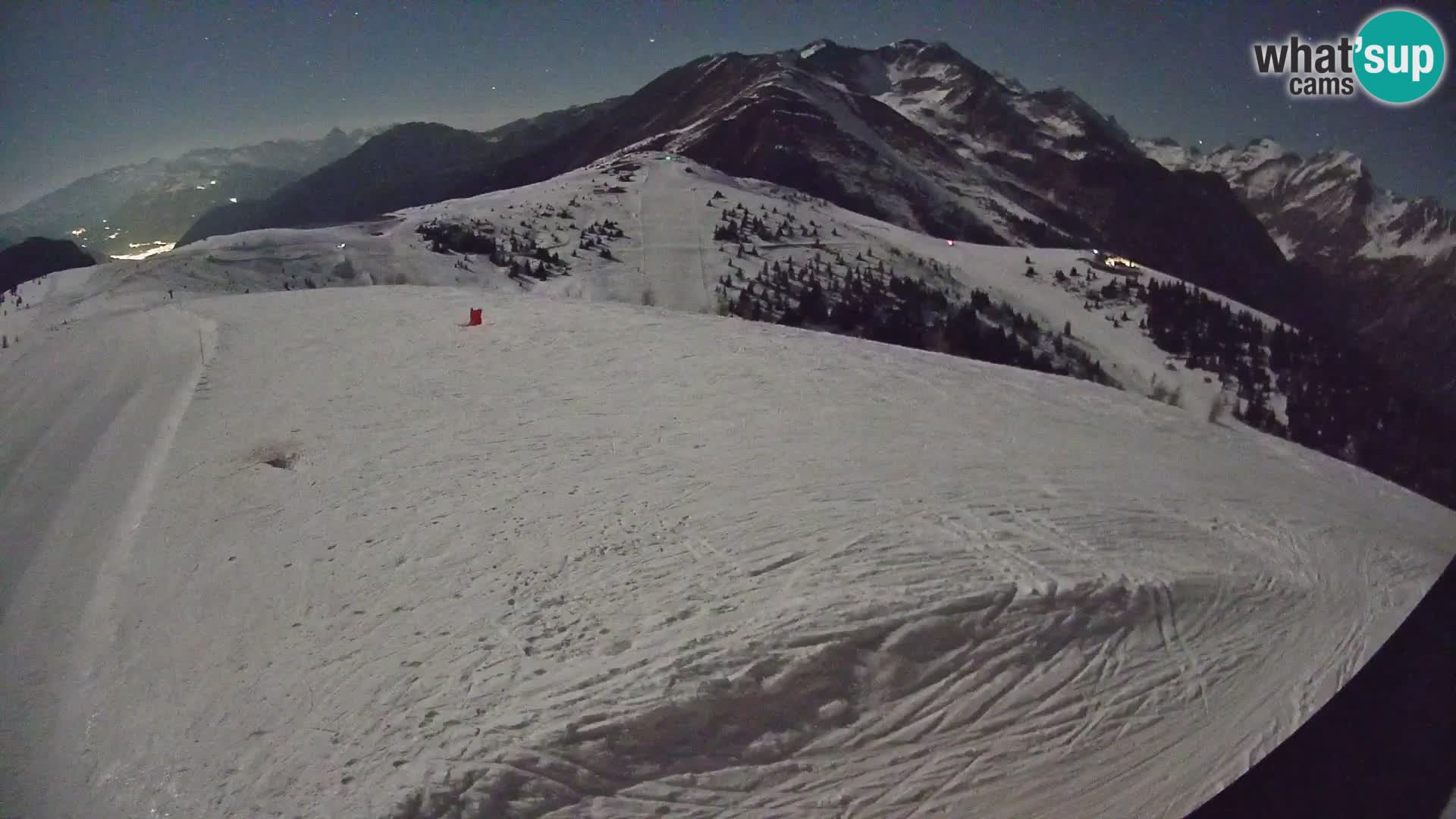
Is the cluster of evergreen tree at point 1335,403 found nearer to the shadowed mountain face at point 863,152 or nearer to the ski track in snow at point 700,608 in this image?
the ski track in snow at point 700,608

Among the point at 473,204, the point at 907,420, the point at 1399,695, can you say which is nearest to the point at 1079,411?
the point at 907,420

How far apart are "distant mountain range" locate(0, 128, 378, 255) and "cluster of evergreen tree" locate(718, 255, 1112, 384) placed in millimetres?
9943

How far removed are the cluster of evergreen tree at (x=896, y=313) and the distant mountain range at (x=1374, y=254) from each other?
2.63 m

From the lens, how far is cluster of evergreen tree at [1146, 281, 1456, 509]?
4.12 metres

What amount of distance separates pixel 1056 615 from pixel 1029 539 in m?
1.09

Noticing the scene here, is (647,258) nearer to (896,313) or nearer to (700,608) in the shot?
(896,313)

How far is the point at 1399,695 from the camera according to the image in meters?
2.89

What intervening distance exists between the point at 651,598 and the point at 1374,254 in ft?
17.8

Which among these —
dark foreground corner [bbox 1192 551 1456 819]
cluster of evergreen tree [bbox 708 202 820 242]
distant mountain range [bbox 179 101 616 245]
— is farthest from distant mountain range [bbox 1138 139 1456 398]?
cluster of evergreen tree [bbox 708 202 820 242]

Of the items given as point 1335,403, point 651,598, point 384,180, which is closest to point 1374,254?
point 1335,403

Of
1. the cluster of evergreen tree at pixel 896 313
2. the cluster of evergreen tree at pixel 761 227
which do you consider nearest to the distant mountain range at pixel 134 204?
the cluster of evergreen tree at pixel 896 313

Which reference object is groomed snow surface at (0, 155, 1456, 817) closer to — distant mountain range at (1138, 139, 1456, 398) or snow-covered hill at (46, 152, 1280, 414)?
distant mountain range at (1138, 139, 1456, 398)

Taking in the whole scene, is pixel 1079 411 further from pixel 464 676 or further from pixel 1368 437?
pixel 464 676

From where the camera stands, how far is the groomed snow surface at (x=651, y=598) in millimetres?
3697
